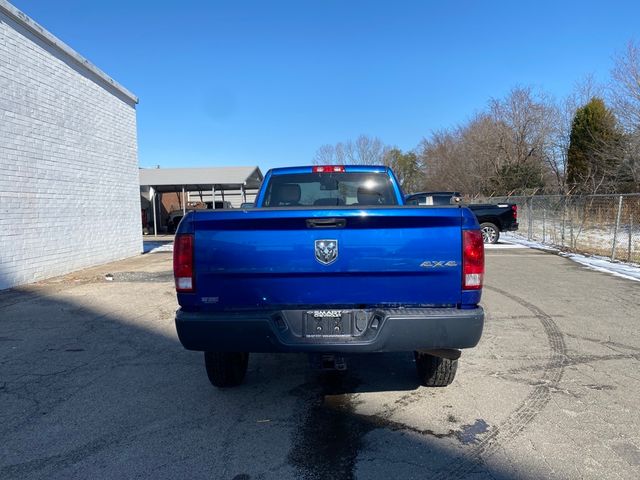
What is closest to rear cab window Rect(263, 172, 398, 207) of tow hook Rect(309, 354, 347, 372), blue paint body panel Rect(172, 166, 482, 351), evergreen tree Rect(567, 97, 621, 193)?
blue paint body panel Rect(172, 166, 482, 351)

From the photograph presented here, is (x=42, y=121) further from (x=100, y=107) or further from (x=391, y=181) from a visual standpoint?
(x=391, y=181)

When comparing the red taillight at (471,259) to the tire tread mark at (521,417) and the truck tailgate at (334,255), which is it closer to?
the truck tailgate at (334,255)

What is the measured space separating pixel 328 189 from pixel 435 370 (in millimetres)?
2323

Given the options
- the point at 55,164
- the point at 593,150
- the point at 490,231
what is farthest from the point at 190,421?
the point at 593,150

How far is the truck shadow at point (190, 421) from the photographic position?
2906 millimetres

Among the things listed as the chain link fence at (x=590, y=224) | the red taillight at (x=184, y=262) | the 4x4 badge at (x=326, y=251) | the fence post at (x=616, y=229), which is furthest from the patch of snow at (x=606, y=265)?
the red taillight at (x=184, y=262)

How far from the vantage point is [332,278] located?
313 cm

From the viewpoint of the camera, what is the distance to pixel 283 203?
5.30 metres

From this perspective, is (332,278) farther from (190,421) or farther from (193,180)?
(193,180)

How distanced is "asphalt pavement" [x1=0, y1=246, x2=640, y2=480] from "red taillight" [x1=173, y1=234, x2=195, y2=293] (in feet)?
3.58

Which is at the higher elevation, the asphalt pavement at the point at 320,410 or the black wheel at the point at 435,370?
the black wheel at the point at 435,370

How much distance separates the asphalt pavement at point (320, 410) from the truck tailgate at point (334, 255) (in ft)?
3.22

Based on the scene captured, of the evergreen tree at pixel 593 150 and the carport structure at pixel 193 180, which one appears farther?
the carport structure at pixel 193 180

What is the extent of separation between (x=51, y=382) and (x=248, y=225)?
283 cm
